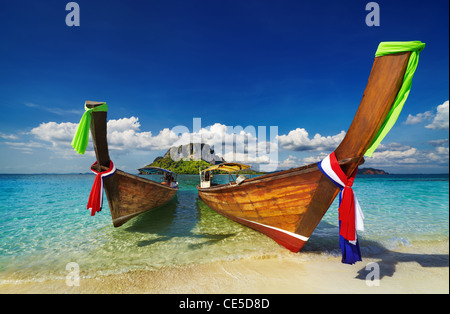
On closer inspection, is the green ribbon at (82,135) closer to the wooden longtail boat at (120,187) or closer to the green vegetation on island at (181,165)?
the wooden longtail boat at (120,187)

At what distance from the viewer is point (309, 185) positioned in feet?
13.8

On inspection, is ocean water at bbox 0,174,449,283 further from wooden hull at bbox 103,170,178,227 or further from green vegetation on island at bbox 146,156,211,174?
green vegetation on island at bbox 146,156,211,174

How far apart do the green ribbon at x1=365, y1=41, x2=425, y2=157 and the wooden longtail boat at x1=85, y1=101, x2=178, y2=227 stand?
687cm

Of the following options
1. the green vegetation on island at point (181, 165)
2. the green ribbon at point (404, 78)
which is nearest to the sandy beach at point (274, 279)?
the green ribbon at point (404, 78)

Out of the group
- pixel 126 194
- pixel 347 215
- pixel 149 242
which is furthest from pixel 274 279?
pixel 126 194

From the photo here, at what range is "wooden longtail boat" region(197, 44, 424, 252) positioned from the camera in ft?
9.61

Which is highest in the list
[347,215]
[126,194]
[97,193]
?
[97,193]

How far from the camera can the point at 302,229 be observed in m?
4.73

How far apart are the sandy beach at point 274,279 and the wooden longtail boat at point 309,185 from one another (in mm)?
999

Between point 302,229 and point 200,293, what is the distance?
9.92 feet

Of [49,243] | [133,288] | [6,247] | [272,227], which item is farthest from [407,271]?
[6,247]

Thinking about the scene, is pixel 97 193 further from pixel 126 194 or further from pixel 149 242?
pixel 149 242

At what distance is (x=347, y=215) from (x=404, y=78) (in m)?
2.63

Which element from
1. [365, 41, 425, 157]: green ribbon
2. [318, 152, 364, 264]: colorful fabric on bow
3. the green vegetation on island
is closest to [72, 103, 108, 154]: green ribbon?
[318, 152, 364, 264]: colorful fabric on bow
